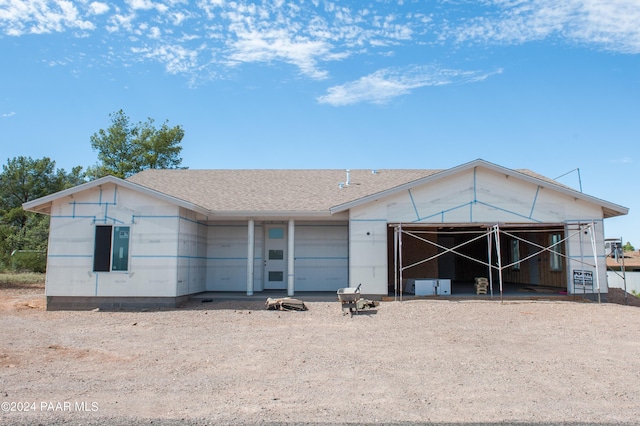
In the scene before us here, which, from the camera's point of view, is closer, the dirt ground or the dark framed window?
the dirt ground

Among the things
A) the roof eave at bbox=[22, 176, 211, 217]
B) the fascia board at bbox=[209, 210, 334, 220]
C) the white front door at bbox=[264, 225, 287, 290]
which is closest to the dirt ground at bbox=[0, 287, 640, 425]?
the roof eave at bbox=[22, 176, 211, 217]

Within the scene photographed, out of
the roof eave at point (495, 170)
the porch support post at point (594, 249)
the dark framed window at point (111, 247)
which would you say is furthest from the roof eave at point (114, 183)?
the porch support post at point (594, 249)

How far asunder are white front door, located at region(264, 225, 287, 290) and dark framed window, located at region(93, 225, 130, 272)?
4836mm

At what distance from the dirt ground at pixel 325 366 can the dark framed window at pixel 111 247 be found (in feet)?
4.91

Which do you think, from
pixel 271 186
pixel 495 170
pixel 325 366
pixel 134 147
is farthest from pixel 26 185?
pixel 325 366

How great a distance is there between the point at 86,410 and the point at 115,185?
9496 mm

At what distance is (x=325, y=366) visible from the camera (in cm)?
733

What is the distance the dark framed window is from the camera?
13.5 m

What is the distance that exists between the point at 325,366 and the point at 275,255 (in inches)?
383

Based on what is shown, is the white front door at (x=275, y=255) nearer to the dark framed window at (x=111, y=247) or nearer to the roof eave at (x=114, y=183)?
the roof eave at (x=114, y=183)

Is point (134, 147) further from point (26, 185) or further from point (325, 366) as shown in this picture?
point (325, 366)

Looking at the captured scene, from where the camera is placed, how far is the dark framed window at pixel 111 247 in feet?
44.3

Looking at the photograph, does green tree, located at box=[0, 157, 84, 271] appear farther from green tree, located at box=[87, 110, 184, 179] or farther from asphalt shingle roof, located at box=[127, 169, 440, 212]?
asphalt shingle roof, located at box=[127, 169, 440, 212]

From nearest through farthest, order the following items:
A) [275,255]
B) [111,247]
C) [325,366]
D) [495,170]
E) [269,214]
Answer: [325,366] → [111,247] → [495,170] → [269,214] → [275,255]
